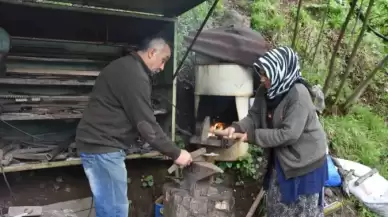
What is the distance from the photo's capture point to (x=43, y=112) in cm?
370

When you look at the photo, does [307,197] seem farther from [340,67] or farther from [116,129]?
[340,67]

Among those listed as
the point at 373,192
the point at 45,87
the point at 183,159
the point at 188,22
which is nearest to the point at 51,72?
the point at 45,87

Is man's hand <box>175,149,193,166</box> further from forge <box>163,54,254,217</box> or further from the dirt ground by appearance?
the dirt ground

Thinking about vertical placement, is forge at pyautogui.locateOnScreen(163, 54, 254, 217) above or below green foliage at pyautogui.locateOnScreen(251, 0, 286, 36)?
below

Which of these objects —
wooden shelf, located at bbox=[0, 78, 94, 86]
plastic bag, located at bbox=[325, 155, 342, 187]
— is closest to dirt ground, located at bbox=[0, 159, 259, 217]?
plastic bag, located at bbox=[325, 155, 342, 187]

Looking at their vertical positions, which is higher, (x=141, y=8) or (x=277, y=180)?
(x=141, y=8)

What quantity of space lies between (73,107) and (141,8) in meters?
1.23

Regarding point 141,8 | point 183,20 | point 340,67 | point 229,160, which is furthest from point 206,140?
→ point 340,67

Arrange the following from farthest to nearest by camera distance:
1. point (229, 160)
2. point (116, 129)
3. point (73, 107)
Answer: point (229, 160), point (73, 107), point (116, 129)

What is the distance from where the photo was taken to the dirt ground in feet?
12.8

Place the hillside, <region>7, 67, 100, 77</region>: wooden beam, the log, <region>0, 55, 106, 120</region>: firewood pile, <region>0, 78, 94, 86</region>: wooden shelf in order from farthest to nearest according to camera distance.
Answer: the hillside, <region>7, 67, 100, 77</region>: wooden beam, <region>0, 55, 106, 120</region>: firewood pile, <region>0, 78, 94, 86</region>: wooden shelf, the log

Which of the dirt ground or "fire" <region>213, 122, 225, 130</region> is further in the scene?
"fire" <region>213, 122, 225, 130</region>

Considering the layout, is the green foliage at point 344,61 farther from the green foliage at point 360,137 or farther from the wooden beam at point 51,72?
the wooden beam at point 51,72

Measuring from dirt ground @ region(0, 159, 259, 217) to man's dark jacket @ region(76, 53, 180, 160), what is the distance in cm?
139
